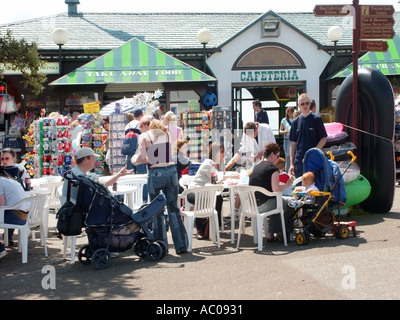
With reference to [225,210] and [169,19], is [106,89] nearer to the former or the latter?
[169,19]

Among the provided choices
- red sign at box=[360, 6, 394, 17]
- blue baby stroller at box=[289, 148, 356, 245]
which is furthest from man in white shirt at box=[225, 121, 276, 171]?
red sign at box=[360, 6, 394, 17]

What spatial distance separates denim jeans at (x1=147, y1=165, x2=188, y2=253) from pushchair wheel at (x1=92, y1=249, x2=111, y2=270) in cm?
84

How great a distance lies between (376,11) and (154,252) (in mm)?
6019

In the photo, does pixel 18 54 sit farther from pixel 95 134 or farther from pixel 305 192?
pixel 95 134

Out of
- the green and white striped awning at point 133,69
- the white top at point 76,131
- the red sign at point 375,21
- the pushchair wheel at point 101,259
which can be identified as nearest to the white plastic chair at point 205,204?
the pushchair wheel at point 101,259

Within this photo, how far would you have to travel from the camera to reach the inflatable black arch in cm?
1020

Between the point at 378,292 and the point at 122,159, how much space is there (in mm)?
9638

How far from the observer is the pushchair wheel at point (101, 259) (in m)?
6.90

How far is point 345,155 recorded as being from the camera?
9914 millimetres

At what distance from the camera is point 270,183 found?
8.02 m

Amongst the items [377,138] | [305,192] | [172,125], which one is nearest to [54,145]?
[172,125]

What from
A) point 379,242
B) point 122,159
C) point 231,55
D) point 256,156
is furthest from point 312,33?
point 379,242

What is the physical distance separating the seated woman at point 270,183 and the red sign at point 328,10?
308 cm

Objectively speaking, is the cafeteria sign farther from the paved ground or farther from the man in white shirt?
the paved ground
